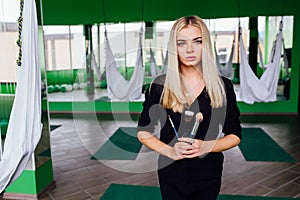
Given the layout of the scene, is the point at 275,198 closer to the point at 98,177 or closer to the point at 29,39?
the point at 98,177

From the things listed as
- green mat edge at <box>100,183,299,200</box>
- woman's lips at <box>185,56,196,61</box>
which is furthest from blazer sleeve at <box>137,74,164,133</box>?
green mat edge at <box>100,183,299,200</box>

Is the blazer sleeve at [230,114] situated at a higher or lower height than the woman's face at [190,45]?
lower

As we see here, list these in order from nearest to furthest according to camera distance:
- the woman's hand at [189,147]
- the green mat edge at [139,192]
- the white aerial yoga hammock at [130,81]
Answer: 1. the woman's hand at [189,147]
2. the green mat edge at [139,192]
3. the white aerial yoga hammock at [130,81]

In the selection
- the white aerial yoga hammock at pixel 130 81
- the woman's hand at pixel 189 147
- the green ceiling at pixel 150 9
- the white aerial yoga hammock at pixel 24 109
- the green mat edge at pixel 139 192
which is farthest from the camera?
the green ceiling at pixel 150 9

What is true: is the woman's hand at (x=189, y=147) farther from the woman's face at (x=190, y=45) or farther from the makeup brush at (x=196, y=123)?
the woman's face at (x=190, y=45)

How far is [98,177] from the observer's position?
217cm

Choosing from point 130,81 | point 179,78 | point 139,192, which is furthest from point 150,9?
point 179,78

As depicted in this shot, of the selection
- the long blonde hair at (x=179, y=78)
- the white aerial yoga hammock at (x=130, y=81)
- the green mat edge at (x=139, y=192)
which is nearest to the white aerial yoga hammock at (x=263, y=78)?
the white aerial yoga hammock at (x=130, y=81)

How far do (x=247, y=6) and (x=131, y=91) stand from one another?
1894 mm

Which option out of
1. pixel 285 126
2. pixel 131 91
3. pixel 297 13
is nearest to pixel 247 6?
pixel 297 13

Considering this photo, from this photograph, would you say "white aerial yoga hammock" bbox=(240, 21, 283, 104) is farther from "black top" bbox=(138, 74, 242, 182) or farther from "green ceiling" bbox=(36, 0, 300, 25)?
"black top" bbox=(138, 74, 242, 182)

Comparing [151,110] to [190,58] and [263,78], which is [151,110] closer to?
[190,58]

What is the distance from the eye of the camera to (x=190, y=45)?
0.76 metres

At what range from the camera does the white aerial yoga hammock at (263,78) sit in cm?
364
